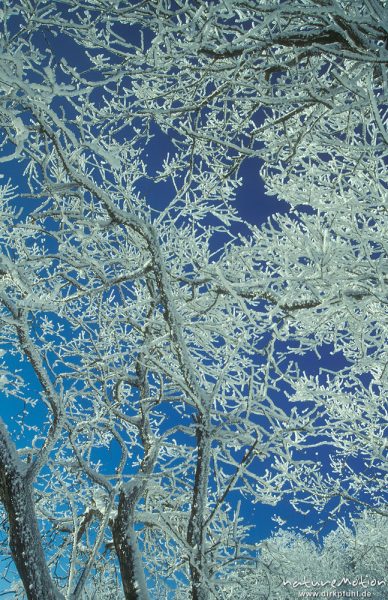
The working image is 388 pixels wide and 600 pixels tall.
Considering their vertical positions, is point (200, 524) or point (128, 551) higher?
point (200, 524)

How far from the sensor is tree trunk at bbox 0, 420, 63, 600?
318 cm

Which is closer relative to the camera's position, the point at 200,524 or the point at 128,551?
the point at 200,524

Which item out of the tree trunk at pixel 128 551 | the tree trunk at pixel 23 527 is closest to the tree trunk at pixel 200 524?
the tree trunk at pixel 128 551

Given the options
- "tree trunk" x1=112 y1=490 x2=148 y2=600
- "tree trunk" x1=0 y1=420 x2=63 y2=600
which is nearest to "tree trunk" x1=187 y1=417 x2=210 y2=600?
"tree trunk" x1=112 y1=490 x2=148 y2=600

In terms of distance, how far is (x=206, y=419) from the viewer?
3338 mm

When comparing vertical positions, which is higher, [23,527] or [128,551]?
[23,527]

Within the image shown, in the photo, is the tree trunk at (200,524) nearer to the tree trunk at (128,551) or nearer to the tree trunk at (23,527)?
the tree trunk at (128,551)

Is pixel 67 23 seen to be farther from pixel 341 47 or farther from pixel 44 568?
pixel 44 568

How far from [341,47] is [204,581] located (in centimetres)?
412

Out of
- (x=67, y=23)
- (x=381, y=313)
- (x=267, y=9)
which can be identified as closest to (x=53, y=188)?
(x=67, y=23)

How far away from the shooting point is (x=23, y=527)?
3305 mm

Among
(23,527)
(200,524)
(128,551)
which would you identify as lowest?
(128,551)

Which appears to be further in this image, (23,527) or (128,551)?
(128,551)

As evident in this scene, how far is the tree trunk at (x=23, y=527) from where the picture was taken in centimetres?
318
